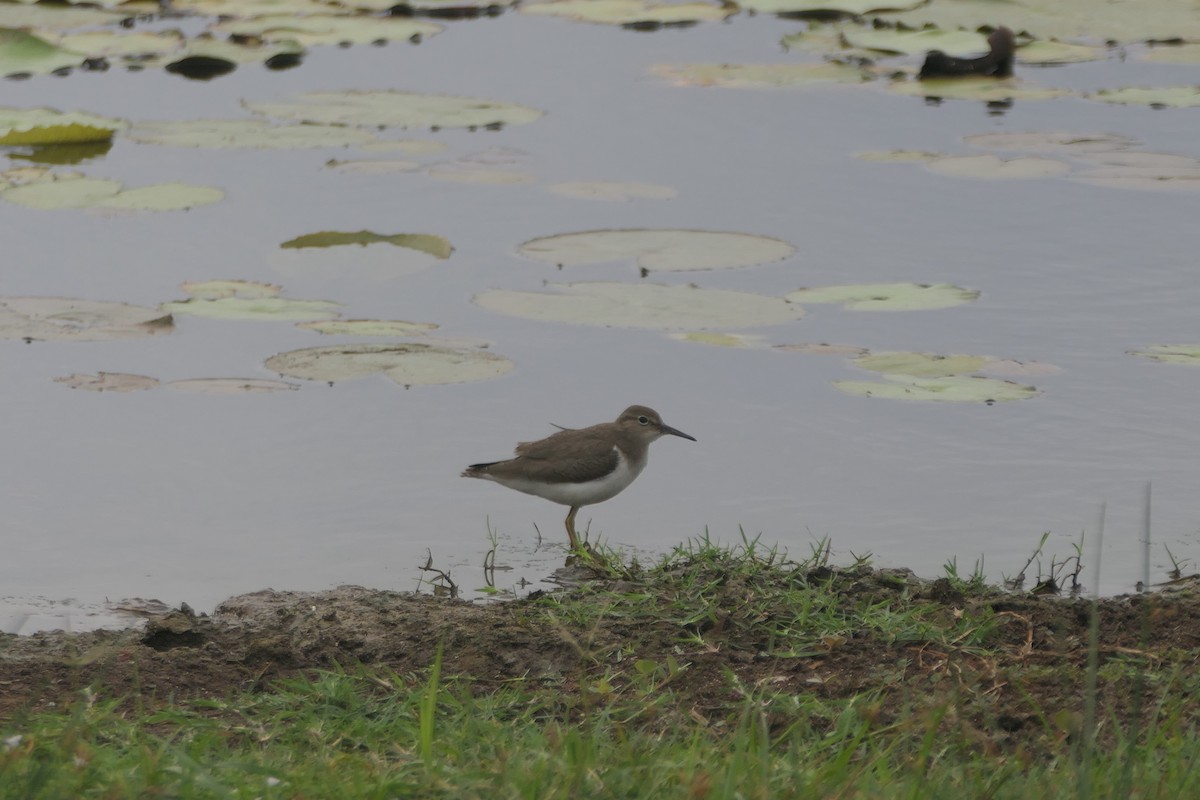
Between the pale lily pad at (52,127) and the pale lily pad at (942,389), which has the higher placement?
the pale lily pad at (52,127)

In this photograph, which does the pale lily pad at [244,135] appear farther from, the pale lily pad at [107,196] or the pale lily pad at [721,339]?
the pale lily pad at [721,339]

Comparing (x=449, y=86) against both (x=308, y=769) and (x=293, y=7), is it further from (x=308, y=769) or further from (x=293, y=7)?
(x=308, y=769)

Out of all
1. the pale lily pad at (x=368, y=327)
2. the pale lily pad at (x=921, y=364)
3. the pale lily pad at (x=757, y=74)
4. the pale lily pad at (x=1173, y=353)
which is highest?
the pale lily pad at (x=757, y=74)

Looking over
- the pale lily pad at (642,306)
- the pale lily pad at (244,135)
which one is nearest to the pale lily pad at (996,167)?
the pale lily pad at (642,306)

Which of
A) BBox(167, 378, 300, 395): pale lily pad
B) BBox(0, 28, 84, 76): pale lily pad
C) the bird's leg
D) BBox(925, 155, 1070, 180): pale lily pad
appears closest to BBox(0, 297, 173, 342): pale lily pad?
BBox(167, 378, 300, 395): pale lily pad

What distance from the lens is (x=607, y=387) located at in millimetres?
6258

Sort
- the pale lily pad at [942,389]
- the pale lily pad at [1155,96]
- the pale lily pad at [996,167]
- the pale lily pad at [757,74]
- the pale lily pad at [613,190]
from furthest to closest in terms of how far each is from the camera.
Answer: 1. the pale lily pad at [757,74]
2. the pale lily pad at [1155,96]
3. the pale lily pad at [996,167]
4. the pale lily pad at [613,190]
5. the pale lily pad at [942,389]

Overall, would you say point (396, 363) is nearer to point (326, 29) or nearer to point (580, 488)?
point (580, 488)

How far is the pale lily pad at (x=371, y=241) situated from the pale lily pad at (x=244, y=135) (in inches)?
67.8

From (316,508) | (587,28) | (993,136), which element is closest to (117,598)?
(316,508)

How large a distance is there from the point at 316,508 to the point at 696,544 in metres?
1.20

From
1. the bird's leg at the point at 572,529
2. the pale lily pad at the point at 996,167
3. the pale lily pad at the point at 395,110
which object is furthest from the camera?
the pale lily pad at the point at 395,110

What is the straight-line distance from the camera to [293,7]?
1294 centimetres

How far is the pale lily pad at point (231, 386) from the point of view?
240 inches
